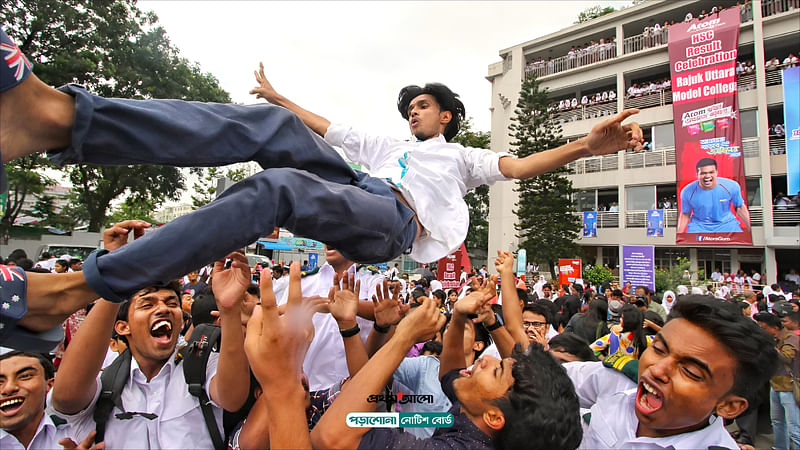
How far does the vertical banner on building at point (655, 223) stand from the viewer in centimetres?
2005

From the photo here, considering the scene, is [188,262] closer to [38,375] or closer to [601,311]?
[38,375]

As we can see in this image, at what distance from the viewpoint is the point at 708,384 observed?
1.85 meters

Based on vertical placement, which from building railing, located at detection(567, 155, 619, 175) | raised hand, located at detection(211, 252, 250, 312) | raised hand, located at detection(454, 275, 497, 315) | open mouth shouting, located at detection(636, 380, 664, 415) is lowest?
open mouth shouting, located at detection(636, 380, 664, 415)

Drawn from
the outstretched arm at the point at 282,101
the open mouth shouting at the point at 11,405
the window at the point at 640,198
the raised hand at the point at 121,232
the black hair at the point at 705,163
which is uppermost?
the black hair at the point at 705,163

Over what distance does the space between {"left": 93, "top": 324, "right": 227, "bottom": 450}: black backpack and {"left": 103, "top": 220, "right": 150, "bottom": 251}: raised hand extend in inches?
22.5

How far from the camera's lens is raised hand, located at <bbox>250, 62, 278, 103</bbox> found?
2951 millimetres

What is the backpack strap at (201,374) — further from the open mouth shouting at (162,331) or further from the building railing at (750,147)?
→ the building railing at (750,147)

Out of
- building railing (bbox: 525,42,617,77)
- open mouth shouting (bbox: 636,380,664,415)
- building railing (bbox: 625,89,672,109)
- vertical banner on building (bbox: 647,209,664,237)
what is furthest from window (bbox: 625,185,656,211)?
open mouth shouting (bbox: 636,380,664,415)

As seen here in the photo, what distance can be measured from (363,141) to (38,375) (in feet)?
6.87

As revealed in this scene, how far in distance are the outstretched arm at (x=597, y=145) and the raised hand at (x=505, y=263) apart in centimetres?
59

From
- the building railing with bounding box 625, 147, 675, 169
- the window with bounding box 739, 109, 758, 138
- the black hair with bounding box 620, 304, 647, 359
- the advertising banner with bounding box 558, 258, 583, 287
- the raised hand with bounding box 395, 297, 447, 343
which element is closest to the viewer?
the raised hand with bounding box 395, 297, 447, 343

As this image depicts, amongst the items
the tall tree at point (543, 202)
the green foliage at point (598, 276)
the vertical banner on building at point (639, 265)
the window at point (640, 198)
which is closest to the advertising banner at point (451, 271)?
the vertical banner on building at point (639, 265)

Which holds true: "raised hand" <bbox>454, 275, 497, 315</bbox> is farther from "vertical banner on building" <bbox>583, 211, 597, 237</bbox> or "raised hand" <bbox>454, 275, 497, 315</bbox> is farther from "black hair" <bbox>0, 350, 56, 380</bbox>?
"vertical banner on building" <bbox>583, 211, 597, 237</bbox>

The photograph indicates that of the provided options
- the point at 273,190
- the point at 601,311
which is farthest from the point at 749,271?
the point at 273,190
